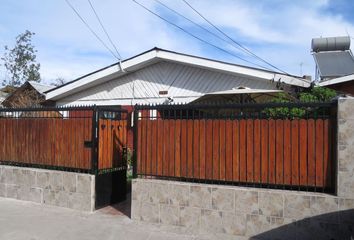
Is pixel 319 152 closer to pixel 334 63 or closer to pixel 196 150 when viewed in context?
pixel 196 150

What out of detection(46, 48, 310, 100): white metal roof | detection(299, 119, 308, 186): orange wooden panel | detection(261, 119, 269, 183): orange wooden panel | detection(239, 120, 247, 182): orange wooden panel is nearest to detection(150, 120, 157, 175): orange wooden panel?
detection(239, 120, 247, 182): orange wooden panel

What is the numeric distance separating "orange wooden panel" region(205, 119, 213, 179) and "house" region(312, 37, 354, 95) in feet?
16.9

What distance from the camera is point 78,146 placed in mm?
7488

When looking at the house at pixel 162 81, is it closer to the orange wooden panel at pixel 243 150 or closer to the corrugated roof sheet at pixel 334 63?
the corrugated roof sheet at pixel 334 63

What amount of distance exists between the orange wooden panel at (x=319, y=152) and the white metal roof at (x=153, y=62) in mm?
4449

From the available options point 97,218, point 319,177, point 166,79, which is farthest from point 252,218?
point 166,79

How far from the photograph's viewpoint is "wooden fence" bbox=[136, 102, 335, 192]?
17.4 ft

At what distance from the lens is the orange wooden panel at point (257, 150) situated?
562cm

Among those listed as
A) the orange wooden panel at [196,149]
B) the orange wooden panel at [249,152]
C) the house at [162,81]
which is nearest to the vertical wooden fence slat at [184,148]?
the orange wooden panel at [196,149]

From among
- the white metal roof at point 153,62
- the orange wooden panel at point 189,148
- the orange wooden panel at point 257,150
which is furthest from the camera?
the white metal roof at point 153,62

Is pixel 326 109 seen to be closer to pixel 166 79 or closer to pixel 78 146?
Answer: pixel 78 146

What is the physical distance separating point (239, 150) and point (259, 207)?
92cm

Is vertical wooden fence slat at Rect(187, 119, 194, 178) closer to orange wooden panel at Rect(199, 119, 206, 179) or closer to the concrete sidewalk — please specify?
orange wooden panel at Rect(199, 119, 206, 179)

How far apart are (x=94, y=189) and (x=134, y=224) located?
1298mm
